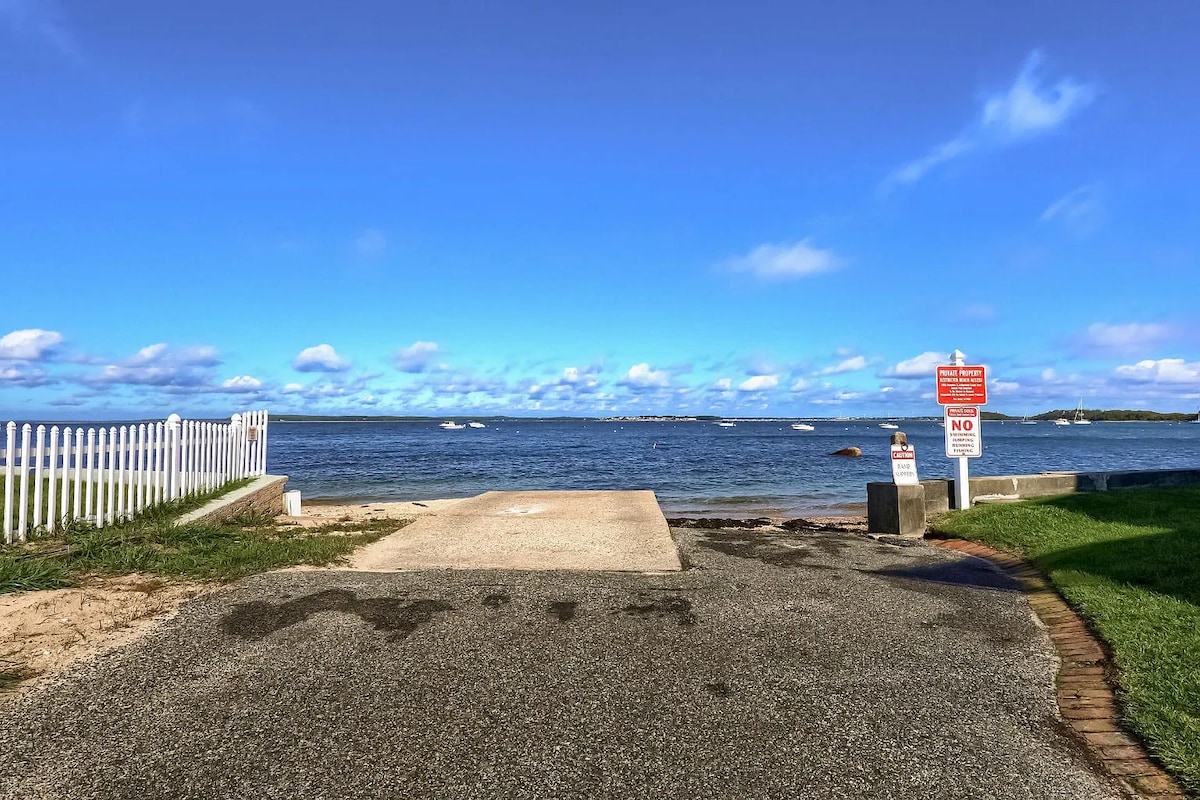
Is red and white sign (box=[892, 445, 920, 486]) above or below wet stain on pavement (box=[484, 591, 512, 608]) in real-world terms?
above

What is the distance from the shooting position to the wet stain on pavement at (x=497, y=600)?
18.9 feet

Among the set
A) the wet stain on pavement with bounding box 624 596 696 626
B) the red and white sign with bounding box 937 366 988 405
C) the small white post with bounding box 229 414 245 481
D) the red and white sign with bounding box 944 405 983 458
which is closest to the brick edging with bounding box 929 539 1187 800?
the wet stain on pavement with bounding box 624 596 696 626

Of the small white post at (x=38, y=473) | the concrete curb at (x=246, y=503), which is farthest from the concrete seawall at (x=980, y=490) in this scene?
the small white post at (x=38, y=473)

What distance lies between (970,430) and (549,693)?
10.4 meters

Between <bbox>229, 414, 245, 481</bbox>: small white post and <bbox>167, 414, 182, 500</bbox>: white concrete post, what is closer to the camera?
<bbox>167, 414, 182, 500</bbox>: white concrete post

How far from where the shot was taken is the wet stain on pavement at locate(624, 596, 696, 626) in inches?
217

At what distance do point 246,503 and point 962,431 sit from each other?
38.8 ft

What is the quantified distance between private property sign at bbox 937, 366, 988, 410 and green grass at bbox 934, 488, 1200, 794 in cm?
189

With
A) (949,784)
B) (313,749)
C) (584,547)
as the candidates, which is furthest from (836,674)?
(584,547)

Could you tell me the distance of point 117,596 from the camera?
5836mm

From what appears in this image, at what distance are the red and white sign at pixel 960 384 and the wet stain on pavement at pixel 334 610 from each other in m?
9.74

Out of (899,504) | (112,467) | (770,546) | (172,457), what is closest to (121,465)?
(112,467)

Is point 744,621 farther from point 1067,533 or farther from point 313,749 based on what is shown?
point 1067,533

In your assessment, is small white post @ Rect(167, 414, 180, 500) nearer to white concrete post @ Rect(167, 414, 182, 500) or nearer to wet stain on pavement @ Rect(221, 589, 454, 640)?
white concrete post @ Rect(167, 414, 182, 500)
